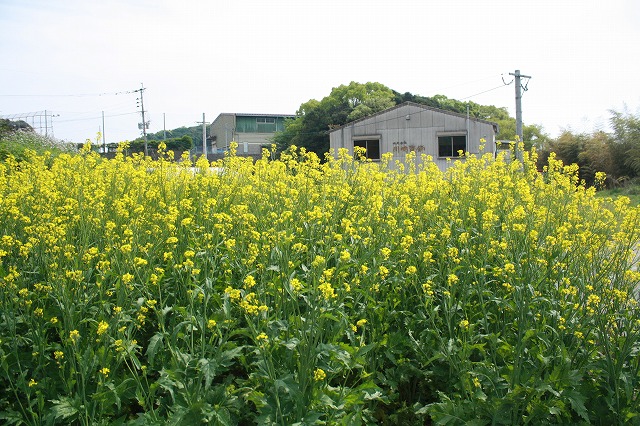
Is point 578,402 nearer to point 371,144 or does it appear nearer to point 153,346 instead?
point 153,346

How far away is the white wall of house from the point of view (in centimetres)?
2820

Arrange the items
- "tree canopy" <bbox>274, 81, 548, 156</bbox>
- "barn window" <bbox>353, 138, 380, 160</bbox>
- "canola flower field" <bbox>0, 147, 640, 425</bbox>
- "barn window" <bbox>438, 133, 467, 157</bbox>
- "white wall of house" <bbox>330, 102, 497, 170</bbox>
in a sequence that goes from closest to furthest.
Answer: "canola flower field" <bbox>0, 147, 640, 425</bbox>
"white wall of house" <bbox>330, 102, 497, 170</bbox>
"barn window" <bbox>438, 133, 467, 157</bbox>
"barn window" <bbox>353, 138, 380, 160</bbox>
"tree canopy" <bbox>274, 81, 548, 156</bbox>

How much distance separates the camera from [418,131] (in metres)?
29.5

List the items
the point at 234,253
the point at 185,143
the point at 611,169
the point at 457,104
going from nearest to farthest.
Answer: the point at 234,253
the point at 611,169
the point at 457,104
the point at 185,143

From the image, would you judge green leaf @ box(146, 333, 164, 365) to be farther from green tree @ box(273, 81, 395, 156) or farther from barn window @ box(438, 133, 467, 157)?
green tree @ box(273, 81, 395, 156)

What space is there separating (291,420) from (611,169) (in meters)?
26.6

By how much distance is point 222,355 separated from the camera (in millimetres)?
2488

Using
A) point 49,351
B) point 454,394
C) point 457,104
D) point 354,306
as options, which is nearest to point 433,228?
point 354,306

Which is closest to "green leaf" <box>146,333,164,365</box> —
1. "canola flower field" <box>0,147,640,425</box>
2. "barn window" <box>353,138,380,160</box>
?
"canola flower field" <box>0,147,640,425</box>

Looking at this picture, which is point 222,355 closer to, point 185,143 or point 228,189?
point 228,189

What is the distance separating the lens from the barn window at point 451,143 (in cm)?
2877

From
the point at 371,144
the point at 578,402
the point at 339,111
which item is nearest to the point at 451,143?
the point at 371,144

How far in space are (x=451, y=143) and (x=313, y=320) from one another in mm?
27908

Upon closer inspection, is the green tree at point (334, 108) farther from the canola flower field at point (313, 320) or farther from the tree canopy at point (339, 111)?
the canola flower field at point (313, 320)
